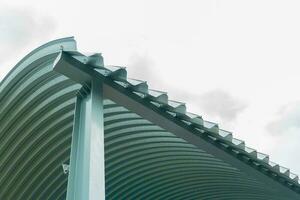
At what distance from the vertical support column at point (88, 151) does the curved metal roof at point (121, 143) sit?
81 centimetres

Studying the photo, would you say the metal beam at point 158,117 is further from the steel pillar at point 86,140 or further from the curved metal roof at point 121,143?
the steel pillar at point 86,140

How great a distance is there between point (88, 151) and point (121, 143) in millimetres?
6751

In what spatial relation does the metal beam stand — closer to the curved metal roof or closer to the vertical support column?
the curved metal roof

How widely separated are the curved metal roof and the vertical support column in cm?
81

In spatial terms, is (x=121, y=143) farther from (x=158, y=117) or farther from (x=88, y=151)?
(x=88, y=151)

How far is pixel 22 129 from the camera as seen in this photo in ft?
46.1

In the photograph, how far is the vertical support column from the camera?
25.8 ft

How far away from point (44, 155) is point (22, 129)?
1.32 meters

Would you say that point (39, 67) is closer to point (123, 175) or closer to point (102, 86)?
point (102, 86)

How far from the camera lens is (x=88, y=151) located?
27.7ft

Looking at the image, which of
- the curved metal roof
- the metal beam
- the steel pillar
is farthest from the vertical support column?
the curved metal roof

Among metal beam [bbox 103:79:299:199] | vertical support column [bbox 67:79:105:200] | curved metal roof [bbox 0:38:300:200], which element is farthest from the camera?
curved metal roof [bbox 0:38:300:200]

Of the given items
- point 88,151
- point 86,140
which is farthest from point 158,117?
point 88,151

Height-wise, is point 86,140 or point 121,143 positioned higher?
point 121,143
